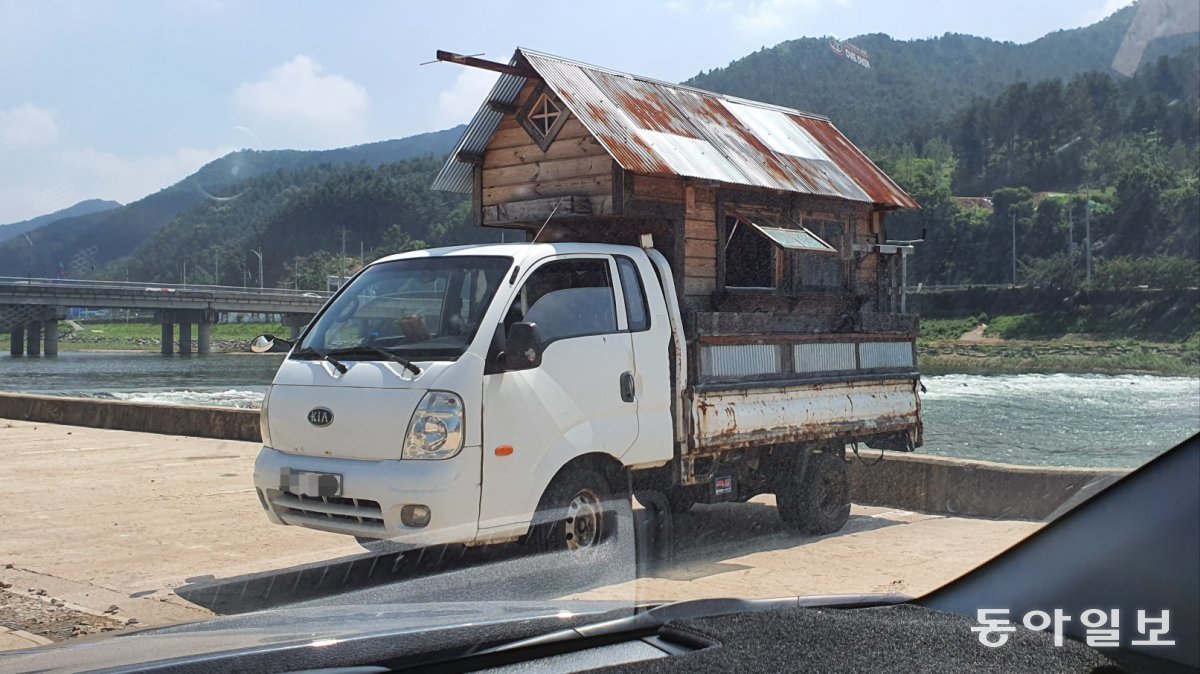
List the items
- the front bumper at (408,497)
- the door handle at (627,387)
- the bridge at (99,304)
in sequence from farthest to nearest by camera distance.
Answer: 1. the bridge at (99,304)
2. the door handle at (627,387)
3. the front bumper at (408,497)

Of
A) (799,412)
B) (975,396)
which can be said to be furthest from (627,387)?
(975,396)

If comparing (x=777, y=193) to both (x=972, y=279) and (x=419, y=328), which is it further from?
(x=419, y=328)

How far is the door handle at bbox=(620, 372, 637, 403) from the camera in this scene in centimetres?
564

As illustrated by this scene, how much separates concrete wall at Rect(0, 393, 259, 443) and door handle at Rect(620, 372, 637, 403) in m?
7.78

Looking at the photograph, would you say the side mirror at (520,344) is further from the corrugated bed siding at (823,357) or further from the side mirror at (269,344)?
the corrugated bed siding at (823,357)

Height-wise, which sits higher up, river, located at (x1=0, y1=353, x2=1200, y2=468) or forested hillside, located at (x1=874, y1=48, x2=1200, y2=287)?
forested hillside, located at (x1=874, y1=48, x2=1200, y2=287)

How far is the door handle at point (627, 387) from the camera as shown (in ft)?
18.5

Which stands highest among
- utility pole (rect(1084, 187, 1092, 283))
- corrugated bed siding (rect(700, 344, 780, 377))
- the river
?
utility pole (rect(1084, 187, 1092, 283))

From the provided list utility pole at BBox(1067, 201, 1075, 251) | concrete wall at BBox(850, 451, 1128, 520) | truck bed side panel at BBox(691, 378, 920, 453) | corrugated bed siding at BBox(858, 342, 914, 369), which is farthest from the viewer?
corrugated bed siding at BBox(858, 342, 914, 369)

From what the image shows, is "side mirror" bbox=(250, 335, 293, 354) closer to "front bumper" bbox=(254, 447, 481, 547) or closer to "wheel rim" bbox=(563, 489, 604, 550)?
"front bumper" bbox=(254, 447, 481, 547)

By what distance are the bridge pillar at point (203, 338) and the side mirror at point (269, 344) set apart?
56874mm

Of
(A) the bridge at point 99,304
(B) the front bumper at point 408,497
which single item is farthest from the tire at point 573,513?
(A) the bridge at point 99,304

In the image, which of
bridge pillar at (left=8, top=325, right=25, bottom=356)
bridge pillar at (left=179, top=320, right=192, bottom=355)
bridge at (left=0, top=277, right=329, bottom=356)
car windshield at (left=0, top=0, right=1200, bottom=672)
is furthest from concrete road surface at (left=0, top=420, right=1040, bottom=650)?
bridge pillar at (left=8, top=325, right=25, bottom=356)

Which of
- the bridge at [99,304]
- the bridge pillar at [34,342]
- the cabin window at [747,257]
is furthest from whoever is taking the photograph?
the bridge pillar at [34,342]
